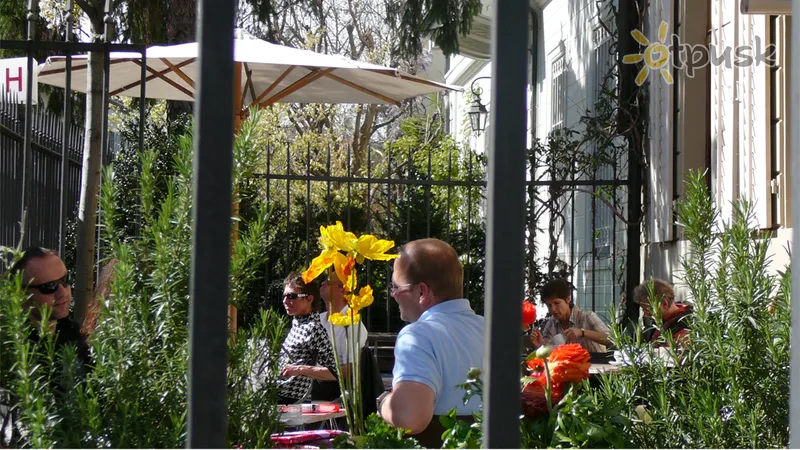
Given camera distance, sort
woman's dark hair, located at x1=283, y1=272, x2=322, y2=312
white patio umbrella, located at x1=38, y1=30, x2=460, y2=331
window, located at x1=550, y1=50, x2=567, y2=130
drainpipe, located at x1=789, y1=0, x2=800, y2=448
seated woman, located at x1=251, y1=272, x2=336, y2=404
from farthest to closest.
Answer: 1. window, located at x1=550, y1=50, x2=567, y2=130
2. white patio umbrella, located at x1=38, y1=30, x2=460, y2=331
3. woman's dark hair, located at x1=283, y1=272, x2=322, y2=312
4. seated woman, located at x1=251, y1=272, x2=336, y2=404
5. drainpipe, located at x1=789, y1=0, x2=800, y2=448

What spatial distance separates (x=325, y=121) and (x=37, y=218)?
13972 millimetres

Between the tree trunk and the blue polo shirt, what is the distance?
4.89 feet

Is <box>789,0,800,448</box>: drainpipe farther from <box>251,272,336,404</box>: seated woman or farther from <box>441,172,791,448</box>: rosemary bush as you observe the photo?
<box>251,272,336,404</box>: seated woman

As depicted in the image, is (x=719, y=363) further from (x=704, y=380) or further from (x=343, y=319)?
(x=343, y=319)

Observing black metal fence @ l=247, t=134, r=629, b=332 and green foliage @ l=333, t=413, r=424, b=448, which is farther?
black metal fence @ l=247, t=134, r=629, b=332

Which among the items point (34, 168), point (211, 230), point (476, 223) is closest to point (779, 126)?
point (34, 168)

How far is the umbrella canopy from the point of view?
6460 millimetres

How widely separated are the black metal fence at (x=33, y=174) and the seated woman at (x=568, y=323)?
3390 mm

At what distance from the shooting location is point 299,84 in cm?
734

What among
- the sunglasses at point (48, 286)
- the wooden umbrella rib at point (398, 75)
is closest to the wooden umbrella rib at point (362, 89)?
the wooden umbrella rib at point (398, 75)

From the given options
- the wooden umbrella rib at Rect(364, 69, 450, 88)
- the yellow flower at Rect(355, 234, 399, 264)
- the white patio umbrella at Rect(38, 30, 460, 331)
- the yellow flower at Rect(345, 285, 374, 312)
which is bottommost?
the yellow flower at Rect(345, 285, 374, 312)

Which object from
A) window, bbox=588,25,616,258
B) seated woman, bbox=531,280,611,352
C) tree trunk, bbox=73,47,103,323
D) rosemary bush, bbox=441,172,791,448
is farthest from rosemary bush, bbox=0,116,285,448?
window, bbox=588,25,616,258

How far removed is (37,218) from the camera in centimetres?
593

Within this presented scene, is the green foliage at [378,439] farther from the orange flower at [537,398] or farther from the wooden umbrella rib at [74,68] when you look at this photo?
the wooden umbrella rib at [74,68]
